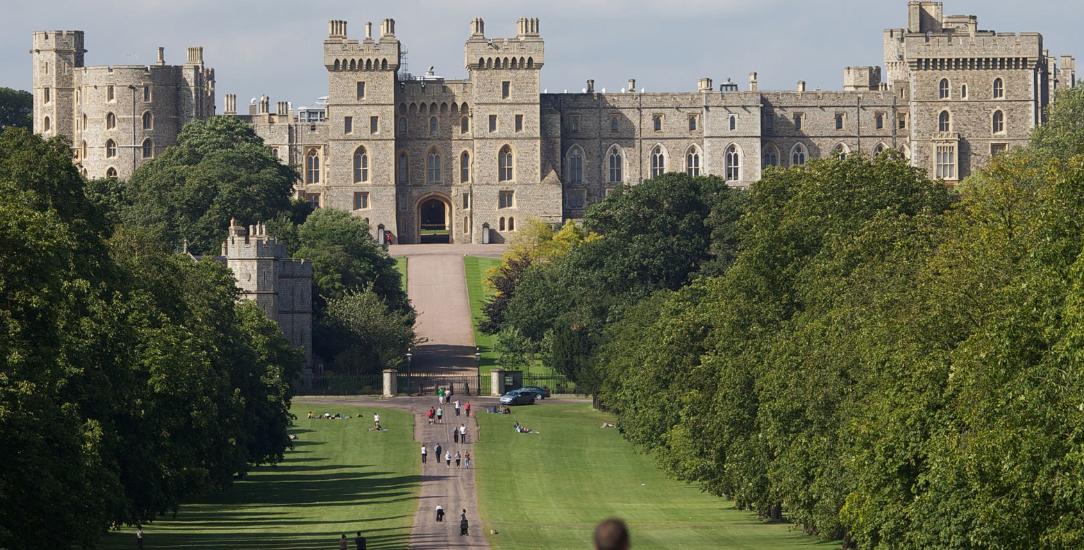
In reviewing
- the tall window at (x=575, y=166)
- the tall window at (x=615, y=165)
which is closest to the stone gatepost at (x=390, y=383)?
the tall window at (x=575, y=166)

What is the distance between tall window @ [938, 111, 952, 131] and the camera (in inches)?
5586

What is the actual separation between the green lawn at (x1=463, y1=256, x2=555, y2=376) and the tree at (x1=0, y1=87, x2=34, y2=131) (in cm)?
4744

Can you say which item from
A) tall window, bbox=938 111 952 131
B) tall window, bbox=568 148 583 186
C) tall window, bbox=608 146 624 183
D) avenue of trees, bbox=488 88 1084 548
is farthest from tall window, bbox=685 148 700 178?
avenue of trees, bbox=488 88 1084 548

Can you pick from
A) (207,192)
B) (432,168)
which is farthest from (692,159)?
(207,192)

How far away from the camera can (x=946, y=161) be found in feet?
461

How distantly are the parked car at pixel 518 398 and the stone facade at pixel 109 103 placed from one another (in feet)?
191

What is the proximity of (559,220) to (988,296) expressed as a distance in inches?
3908

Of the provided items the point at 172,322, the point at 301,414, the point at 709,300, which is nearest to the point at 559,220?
the point at 301,414

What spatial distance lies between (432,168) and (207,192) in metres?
30.9

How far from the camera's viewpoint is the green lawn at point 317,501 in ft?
157

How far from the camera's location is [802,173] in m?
63.9

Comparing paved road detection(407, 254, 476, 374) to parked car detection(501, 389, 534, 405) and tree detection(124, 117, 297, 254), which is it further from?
parked car detection(501, 389, 534, 405)

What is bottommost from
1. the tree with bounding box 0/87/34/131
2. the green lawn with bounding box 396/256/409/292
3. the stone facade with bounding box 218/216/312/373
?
the stone facade with bounding box 218/216/312/373

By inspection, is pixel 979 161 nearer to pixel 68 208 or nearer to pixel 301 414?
pixel 301 414
